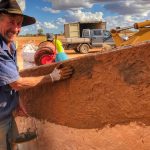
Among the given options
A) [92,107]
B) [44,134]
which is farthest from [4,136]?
[92,107]

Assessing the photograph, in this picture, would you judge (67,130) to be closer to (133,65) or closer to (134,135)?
→ (134,135)

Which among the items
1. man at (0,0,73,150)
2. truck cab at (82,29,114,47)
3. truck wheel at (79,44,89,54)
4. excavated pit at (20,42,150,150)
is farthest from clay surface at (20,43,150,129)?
truck cab at (82,29,114,47)

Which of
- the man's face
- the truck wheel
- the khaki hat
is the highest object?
the khaki hat

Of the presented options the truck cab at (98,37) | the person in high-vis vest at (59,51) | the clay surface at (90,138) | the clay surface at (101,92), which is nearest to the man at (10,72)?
the clay surface at (101,92)

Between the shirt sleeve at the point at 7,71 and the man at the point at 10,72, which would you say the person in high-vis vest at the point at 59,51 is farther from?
the shirt sleeve at the point at 7,71

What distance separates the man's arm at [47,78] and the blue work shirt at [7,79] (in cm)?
6

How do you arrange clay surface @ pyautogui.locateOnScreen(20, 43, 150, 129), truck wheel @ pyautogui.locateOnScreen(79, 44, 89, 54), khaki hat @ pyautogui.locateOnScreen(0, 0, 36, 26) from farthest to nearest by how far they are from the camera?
truck wheel @ pyautogui.locateOnScreen(79, 44, 89, 54) → khaki hat @ pyautogui.locateOnScreen(0, 0, 36, 26) → clay surface @ pyautogui.locateOnScreen(20, 43, 150, 129)

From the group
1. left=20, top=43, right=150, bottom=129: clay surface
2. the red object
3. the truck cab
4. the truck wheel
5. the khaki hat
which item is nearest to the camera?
left=20, top=43, right=150, bottom=129: clay surface

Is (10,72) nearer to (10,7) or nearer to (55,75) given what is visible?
(55,75)

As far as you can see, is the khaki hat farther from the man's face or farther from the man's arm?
the man's arm

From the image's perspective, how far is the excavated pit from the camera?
261 centimetres

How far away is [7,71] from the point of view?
293cm

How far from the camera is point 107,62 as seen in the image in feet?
9.08

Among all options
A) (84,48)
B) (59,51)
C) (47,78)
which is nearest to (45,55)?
(59,51)
